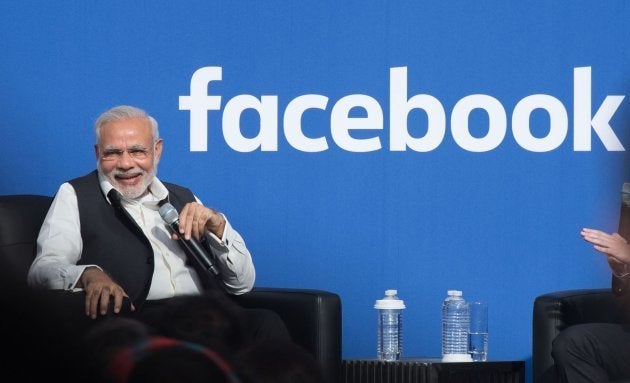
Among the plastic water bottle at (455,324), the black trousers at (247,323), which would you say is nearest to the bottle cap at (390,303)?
the plastic water bottle at (455,324)

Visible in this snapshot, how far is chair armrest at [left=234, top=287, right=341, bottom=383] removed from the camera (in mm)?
2627

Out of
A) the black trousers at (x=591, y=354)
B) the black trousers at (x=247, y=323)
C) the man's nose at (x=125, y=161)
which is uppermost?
the man's nose at (x=125, y=161)

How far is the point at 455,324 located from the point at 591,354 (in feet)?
2.47

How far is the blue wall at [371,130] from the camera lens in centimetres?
335

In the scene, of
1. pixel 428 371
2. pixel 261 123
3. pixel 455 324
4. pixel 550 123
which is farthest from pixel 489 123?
pixel 428 371

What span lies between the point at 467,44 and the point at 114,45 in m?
1.36

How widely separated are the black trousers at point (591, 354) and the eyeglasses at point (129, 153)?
4.30 feet

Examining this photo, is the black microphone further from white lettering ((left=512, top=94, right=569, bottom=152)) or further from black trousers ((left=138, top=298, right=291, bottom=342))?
black trousers ((left=138, top=298, right=291, bottom=342))

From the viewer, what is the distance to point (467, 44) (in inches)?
135

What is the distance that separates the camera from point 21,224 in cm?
277

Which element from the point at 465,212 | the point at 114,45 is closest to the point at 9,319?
the point at 465,212

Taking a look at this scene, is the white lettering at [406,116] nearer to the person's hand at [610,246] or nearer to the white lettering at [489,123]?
the white lettering at [489,123]

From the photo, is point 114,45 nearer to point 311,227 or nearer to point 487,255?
point 311,227

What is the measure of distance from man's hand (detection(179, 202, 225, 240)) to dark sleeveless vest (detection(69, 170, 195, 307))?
0.80ft
